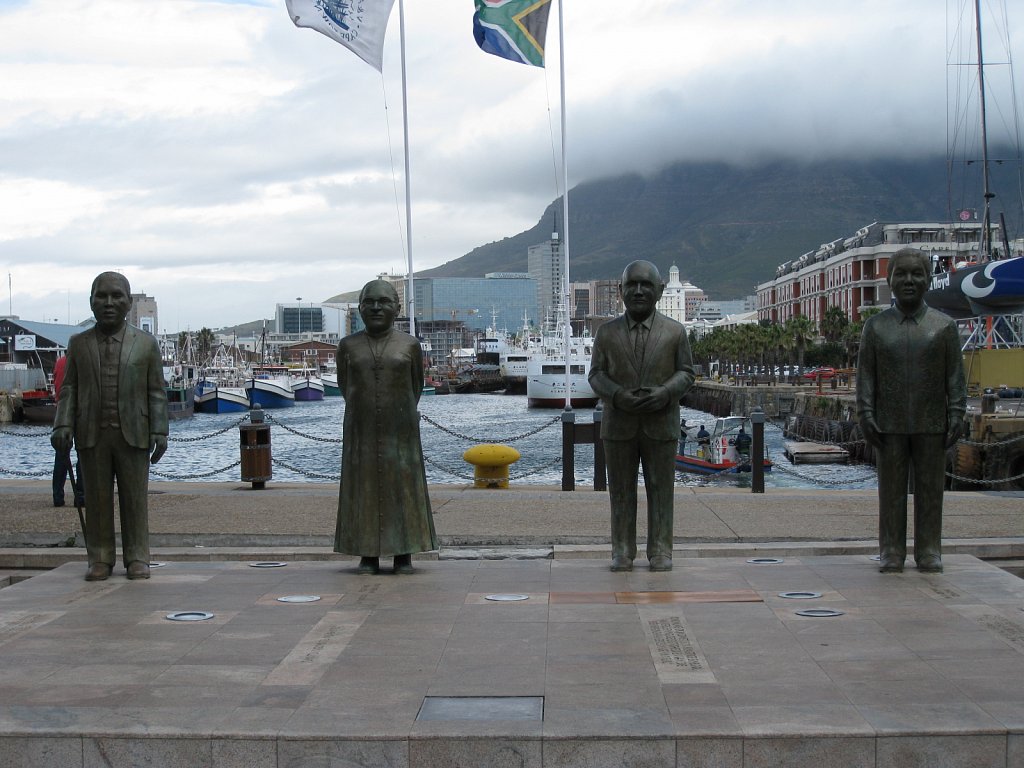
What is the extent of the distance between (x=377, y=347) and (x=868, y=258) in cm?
10049

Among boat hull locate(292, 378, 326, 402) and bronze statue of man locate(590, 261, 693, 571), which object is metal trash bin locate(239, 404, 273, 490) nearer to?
bronze statue of man locate(590, 261, 693, 571)

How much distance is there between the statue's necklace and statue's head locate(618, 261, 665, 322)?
66.0 inches

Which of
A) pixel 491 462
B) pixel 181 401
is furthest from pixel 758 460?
pixel 181 401

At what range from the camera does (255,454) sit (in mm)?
14234

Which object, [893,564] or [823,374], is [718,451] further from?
[823,374]

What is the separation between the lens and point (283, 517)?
1140cm

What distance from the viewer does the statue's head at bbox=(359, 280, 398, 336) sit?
795 centimetres

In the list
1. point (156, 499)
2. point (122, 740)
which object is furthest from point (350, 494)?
point (156, 499)

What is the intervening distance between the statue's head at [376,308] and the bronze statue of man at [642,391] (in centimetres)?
145

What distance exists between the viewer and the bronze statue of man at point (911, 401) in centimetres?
771

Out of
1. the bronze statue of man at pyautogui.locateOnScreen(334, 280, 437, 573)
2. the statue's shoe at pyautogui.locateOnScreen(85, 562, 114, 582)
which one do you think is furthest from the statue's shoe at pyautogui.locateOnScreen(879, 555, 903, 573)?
the statue's shoe at pyautogui.locateOnScreen(85, 562, 114, 582)

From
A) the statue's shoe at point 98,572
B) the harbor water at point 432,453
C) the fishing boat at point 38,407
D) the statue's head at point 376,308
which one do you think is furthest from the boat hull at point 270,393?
the statue's head at point 376,308

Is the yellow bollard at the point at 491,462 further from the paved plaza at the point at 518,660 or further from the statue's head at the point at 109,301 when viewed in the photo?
the statue's head at the point at 109,301

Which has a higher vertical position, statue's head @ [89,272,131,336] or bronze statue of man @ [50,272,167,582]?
statue's head @ [89,272,131,336]
